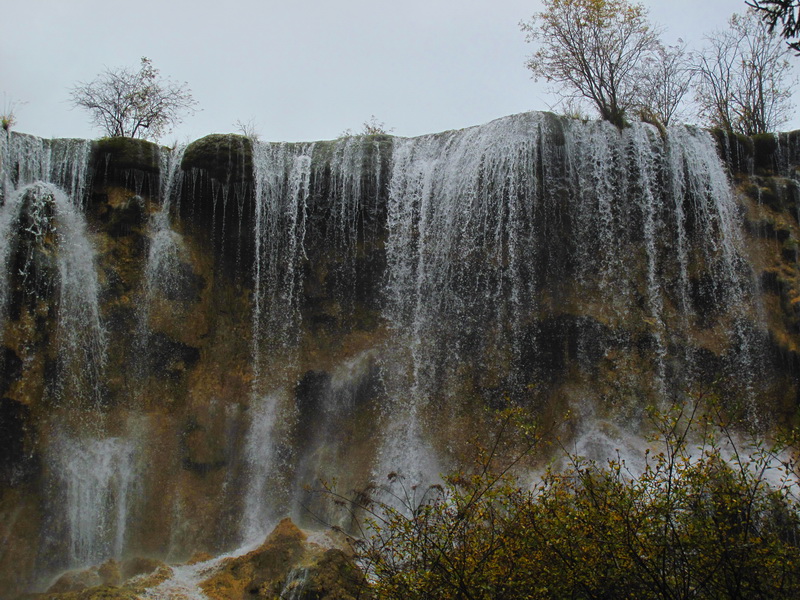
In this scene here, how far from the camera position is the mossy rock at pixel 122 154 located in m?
14.4

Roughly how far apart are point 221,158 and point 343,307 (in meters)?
3.89

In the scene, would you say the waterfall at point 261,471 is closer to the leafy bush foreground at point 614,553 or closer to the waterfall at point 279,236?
the waterfall at point 279,236

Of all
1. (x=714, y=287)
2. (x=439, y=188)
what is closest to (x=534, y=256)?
(x=439, y=188)

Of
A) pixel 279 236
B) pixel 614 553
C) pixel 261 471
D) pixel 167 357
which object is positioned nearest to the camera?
pixel 614 553

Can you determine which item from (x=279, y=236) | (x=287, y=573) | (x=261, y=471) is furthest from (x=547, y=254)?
(x=287, y=573)

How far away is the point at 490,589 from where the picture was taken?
6.10 m

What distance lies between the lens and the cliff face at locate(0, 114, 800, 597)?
12.8m

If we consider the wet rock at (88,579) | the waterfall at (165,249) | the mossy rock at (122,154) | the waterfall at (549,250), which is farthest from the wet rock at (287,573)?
the mossy rock at (122,154)

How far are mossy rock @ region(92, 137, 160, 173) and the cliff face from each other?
1.6 inches

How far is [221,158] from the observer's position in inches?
576

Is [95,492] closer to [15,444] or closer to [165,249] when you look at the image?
[15,444]

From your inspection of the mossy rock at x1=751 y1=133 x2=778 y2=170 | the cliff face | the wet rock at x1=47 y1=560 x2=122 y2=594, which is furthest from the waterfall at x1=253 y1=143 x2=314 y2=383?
the mossy rock at x1=751 y1=133 x2=778 y2=170

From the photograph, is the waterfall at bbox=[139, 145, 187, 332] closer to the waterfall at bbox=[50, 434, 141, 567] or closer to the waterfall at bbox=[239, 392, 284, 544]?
the waterfall at bbox=[50, 434, 141, 567]

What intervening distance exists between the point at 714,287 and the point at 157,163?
36.3 ft
